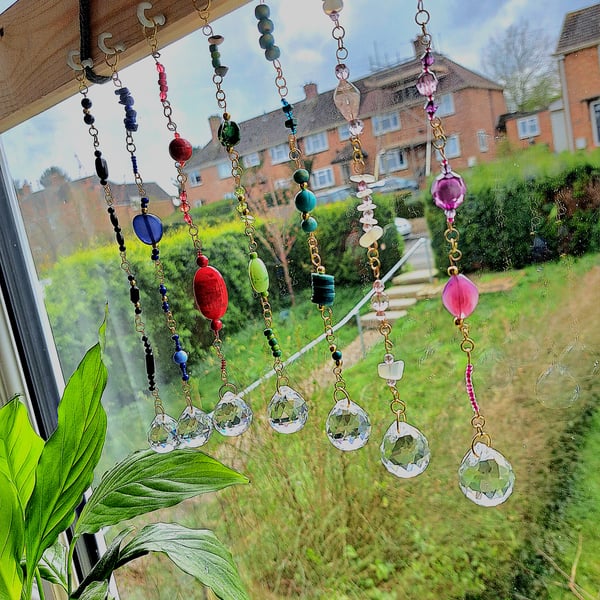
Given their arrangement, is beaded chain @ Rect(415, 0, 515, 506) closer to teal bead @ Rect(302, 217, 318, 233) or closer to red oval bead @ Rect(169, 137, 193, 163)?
teal bead @ Rect(302, 217, 318, 233)

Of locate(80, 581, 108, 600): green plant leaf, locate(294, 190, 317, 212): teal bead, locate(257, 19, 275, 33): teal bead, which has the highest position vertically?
locate(257, 19, 275, 33): teal bead

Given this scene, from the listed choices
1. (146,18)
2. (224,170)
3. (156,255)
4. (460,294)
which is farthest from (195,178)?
(460,294)

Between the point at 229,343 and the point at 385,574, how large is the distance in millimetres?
382

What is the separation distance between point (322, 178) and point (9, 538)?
55cm

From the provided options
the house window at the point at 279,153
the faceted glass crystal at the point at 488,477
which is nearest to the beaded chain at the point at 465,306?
the faceted glass crystal at the point at 488,477

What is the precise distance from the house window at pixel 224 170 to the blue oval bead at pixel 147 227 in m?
0.18

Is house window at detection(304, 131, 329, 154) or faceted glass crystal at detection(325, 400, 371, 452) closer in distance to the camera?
faceted glass crystal at detection(325, 400, 371, 452)

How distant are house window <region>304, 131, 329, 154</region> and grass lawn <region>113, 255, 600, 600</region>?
0.23 m

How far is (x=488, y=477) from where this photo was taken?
539 mm

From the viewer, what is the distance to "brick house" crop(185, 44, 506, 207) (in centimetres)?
65

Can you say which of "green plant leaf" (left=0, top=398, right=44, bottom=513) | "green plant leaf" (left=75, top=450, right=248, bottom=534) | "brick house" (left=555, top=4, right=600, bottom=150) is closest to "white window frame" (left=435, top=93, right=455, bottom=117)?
"brick house" (left=555, top=4, right=600, bottom=150)

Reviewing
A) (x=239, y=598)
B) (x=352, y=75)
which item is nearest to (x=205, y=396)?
(x=239, y=598)

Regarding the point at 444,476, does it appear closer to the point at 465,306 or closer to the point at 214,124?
the point at 465,306

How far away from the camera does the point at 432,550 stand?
0.77 meters
